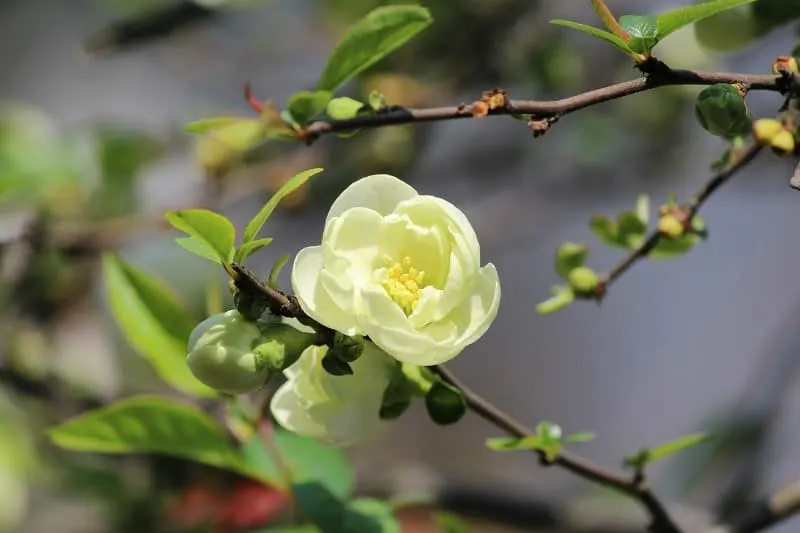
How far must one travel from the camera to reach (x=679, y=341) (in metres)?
1.28

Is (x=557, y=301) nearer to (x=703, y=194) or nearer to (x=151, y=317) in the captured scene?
(x=703, y=194)

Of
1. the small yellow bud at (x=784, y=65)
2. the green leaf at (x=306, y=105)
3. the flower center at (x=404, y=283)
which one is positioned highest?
the small yellow bud at (x=784, y=65)

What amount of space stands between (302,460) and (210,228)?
23 centimetres

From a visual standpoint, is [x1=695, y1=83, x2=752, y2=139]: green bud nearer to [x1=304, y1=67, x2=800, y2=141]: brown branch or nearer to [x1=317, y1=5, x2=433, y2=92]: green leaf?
[x1=304, y1=67, x2=800, y2=141]: brown branch

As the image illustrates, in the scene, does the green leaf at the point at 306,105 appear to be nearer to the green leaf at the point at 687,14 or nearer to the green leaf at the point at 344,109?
the green leaf at the point at 344,109

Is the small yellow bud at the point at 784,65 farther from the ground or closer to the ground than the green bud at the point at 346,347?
farther from the ground

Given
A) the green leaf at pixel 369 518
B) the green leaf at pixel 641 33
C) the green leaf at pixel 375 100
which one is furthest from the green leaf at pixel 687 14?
the green leaf at pixel 369 518

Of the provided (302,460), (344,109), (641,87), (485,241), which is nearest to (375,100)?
(344,109)

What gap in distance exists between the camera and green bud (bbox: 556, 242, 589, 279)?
41 cm

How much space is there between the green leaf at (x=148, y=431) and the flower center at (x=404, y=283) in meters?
0.16

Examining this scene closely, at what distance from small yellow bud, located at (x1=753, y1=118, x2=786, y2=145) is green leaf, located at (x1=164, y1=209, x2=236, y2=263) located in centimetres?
20

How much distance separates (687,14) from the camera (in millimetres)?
293

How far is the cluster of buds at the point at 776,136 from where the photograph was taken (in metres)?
0.32

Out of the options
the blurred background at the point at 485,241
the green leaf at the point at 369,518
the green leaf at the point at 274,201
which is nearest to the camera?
the green leaf at the point at 274,201
